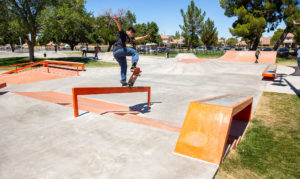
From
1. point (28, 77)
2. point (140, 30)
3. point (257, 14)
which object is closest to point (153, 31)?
point (140, 30)

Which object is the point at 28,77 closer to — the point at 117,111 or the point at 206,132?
the point at 117,111

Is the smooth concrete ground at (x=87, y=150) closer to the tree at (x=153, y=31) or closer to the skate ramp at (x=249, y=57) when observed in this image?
the skate ramp at (x=249, y=57)

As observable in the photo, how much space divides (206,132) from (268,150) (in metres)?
1.69

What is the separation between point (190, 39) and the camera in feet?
181

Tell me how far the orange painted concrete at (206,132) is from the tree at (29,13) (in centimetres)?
2416

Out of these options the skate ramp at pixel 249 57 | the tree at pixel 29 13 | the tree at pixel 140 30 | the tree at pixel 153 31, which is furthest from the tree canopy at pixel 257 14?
the tree at pixel 153 31

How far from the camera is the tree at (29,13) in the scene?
2150 centimetres

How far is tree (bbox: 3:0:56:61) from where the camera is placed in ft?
70.5

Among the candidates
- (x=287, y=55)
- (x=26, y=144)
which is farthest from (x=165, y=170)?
(x=287, y=55)

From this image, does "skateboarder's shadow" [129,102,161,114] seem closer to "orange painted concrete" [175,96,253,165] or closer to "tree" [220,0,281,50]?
"orange painted concrete" [175,96,253,165]

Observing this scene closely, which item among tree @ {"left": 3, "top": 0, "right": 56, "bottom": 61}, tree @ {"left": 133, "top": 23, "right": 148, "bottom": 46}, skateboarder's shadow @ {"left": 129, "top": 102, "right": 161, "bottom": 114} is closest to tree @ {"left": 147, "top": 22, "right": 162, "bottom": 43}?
tree @ {"left": 133, "top": 23, "right": 148, "bottom": 46}

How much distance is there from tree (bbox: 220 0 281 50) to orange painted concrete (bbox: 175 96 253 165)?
33.8m

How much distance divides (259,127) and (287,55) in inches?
1481

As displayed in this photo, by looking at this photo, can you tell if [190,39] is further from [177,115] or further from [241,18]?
[177,115]
